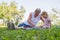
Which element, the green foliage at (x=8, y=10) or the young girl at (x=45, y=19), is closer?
the young girl at (x=45, y=19)

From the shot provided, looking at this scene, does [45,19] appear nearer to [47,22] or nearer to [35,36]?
[47,22]

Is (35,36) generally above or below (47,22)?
above

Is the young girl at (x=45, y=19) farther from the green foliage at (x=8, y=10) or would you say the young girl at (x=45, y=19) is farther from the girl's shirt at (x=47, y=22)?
the green foliage at (x=8, y=10)

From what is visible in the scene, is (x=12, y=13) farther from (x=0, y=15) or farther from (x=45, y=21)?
(x=45, y=21)

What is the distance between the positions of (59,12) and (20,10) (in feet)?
50.8

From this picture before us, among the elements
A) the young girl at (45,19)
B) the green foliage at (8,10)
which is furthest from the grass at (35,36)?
the green foliage at (8,10)

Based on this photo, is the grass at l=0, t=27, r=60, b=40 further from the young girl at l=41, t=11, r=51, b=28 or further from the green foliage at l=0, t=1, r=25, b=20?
the green foliage at l=0, t=1, r=25, b=20

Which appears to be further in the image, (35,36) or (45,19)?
(45,19)

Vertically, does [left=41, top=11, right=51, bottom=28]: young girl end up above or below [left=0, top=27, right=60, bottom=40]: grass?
Answer: below

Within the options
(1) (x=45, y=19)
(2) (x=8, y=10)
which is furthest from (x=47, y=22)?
(2) (x=8, y=10)

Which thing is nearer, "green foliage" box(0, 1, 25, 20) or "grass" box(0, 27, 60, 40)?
"grass" box(0, 27, 60, 40)

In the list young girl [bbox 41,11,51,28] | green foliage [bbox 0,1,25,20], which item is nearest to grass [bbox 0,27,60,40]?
young girl [bbox 41,11,51,28]

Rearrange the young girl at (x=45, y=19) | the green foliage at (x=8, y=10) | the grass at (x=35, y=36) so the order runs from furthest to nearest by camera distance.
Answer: the green foliage at (x=8, y=10)
the young girl at (x=45, y=19)
the grass at (x=35, y=36)

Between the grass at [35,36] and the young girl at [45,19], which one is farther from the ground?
the grass at [35,36]
